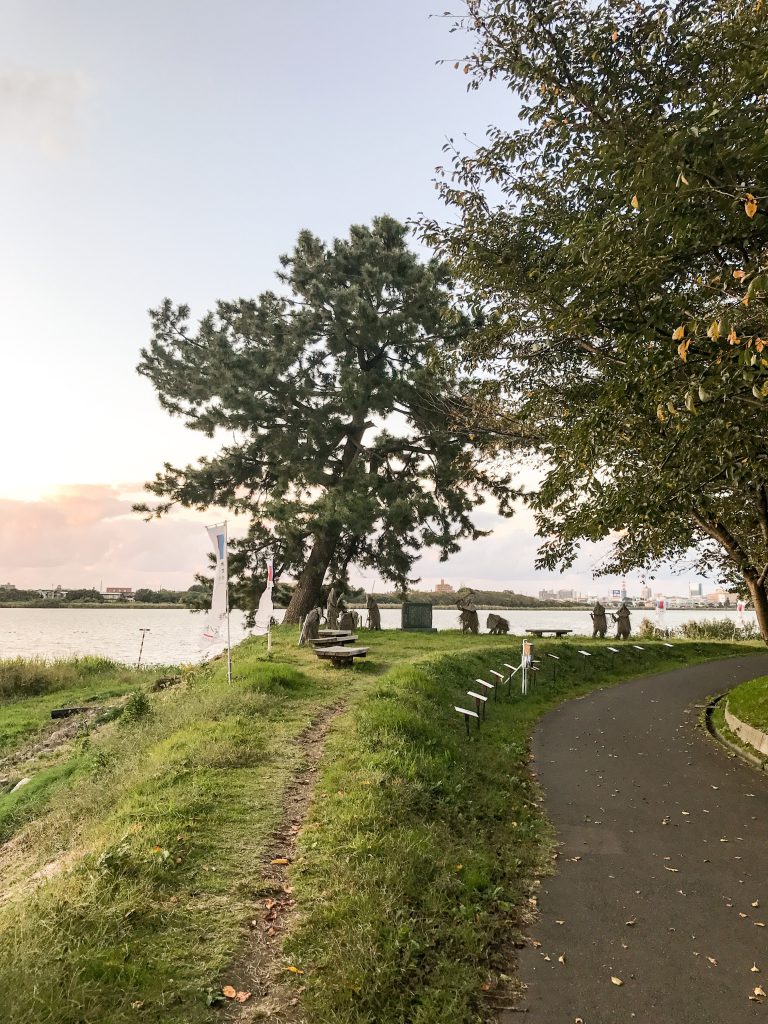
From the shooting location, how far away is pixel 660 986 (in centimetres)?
463

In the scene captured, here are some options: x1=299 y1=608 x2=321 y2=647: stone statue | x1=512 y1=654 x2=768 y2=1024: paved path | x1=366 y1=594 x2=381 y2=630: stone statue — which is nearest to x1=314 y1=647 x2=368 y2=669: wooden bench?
x1=299 y1=608 x2=321 y2=647: stone statue

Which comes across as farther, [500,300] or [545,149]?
[500,300]

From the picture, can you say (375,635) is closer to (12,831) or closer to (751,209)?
(12,831)

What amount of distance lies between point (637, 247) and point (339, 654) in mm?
11693

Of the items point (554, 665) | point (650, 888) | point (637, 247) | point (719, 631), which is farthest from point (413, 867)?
point (719, 631)

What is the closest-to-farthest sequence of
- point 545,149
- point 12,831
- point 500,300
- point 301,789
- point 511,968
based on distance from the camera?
point 511,968, point 301,789, point 12,831, point 545,149, point 500,300

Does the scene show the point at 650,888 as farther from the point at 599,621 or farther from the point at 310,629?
the point at 599,621

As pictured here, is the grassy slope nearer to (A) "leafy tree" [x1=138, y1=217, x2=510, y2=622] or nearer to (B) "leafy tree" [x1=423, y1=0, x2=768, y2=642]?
(B) "leafy tree" [x1=423, y1=0, x2=768, y2=642]

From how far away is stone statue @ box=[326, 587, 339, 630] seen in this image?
24.9 m

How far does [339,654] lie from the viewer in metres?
15.9

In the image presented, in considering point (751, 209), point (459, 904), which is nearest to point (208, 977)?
point (459, 904)

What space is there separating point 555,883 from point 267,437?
74.5 ft

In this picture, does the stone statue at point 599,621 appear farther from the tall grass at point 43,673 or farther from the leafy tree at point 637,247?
the tall grass at point 43,673

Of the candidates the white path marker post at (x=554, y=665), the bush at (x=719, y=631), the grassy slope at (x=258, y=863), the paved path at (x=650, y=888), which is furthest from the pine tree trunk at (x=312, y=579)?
the bush at (x=719, y=631)
